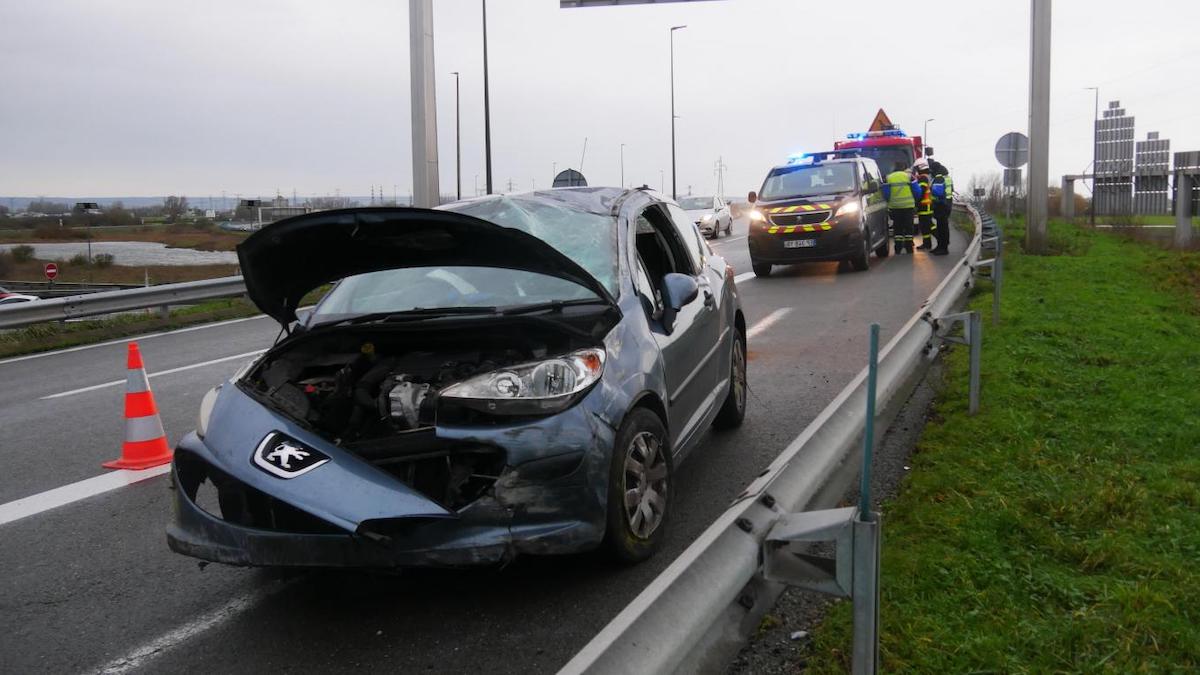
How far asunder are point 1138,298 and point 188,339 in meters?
11.6

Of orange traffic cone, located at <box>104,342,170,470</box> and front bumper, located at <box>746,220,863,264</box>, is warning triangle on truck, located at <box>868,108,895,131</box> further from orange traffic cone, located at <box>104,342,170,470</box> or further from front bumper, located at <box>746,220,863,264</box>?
orange traffic cone, located at <box>104,342,170,470</box>

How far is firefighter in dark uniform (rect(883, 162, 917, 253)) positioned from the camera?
19.9 metres

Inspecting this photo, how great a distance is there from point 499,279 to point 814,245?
13.0 meters

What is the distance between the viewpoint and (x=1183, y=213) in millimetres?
23688

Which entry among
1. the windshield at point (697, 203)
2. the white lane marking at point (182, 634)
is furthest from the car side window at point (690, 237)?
the windshield at point (697, 203)

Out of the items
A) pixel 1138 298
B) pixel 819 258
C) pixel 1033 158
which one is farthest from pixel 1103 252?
pixel 1138 298

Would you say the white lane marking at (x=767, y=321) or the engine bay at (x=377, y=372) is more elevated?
the engine bay at (x=377, y=372)

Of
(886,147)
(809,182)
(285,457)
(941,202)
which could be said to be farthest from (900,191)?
(285,457)

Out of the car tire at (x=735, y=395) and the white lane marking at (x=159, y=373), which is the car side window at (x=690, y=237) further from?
the white lane marking at (x=159, y=373)

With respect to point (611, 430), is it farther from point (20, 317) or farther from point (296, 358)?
point (20, 317)

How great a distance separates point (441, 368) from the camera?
432 cm

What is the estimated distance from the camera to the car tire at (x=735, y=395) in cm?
649

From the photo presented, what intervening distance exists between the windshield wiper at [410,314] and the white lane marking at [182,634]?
1190 millimetres

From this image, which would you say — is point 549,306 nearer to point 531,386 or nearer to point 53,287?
point 531,386
